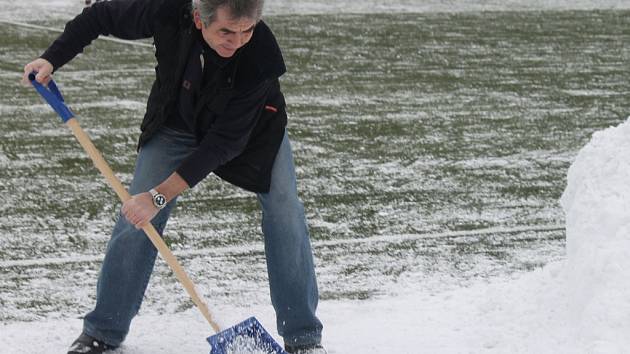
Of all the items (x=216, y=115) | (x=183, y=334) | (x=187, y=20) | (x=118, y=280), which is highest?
(x=187, y=20)

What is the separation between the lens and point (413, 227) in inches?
267

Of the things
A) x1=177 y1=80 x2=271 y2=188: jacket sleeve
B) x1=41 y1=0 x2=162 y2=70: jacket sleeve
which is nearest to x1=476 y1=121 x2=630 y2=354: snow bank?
x1=177 y1=80 x2=271 y2=188: jacket sleeve

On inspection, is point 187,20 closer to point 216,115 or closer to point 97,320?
point 216,115

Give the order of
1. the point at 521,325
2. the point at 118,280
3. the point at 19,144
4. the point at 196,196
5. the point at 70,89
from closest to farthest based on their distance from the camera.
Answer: the point at 118,280, the point at 521,325, the point at 196,196, the point at 19,144, the point at 70,89

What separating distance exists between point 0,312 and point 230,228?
1659 millimetres

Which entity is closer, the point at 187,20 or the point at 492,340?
the point at 187,20

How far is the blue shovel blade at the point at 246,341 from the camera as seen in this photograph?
14.7 feet

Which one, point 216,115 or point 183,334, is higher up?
point 216,115

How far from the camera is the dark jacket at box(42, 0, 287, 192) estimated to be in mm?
4297

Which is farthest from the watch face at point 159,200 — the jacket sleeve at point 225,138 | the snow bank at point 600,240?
the snow bank at point 600,240

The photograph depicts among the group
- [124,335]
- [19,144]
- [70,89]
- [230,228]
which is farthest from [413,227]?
[70,89]

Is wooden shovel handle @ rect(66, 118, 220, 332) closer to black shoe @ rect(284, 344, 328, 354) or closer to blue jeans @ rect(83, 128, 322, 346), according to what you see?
blue jeans @ rect(83, 128, 322, 346)

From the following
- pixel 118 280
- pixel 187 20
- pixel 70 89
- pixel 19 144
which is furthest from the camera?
pixel 70 89

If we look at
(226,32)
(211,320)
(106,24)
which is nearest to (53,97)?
(106,24)
